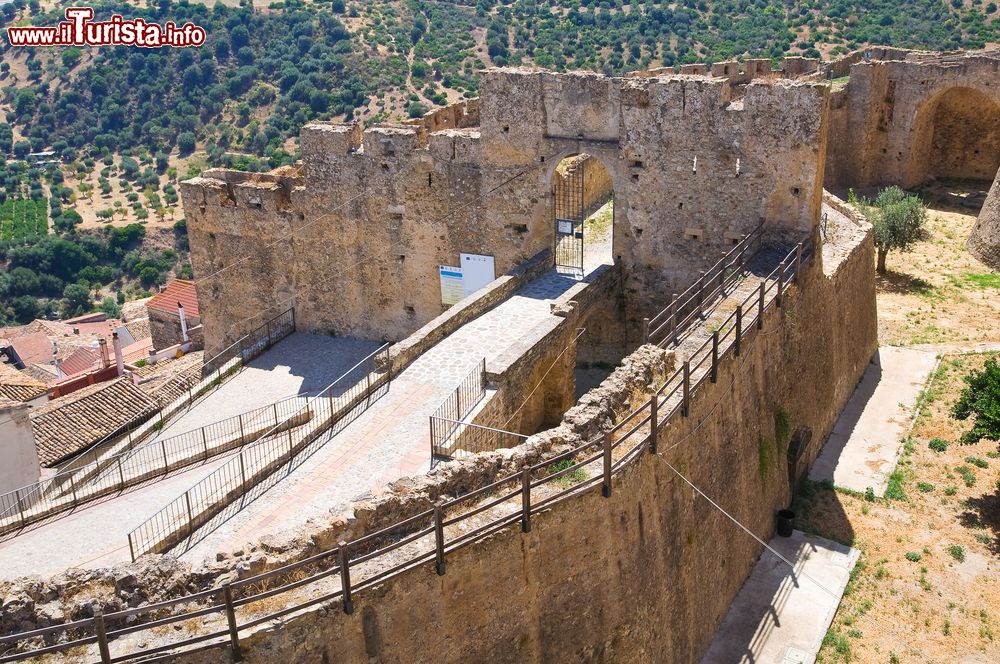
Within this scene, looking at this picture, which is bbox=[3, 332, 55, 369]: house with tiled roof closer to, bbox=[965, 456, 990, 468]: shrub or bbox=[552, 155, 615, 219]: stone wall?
bbox=[552, 155, 615, 219]: stone wall

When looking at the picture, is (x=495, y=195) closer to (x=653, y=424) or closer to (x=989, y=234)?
(x=653, y=424)

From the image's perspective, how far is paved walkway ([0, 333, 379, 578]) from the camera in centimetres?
1398

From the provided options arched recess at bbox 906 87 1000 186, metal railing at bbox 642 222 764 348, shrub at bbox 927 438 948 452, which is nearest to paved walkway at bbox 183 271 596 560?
metal railing at bbox 642 222 764 348

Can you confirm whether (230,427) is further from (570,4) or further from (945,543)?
(570,4)

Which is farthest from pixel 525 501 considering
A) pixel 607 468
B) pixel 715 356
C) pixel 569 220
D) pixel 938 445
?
pixel 938 445

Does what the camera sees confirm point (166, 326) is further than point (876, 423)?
Yes

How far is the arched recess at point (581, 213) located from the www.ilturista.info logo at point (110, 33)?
167 feet

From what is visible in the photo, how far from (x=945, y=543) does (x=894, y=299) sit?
37.5 feet

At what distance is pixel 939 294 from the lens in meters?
26.4

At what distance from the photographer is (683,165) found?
1869 centimetres

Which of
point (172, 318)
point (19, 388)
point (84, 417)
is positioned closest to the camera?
Result: point (84, 417)

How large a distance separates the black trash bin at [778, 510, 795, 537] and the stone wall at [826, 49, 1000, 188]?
70.3 ft

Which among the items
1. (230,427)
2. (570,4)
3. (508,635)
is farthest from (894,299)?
(570,4)

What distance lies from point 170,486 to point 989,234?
24035 millimetres
